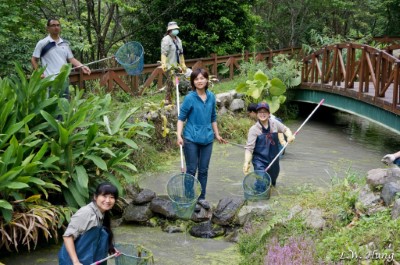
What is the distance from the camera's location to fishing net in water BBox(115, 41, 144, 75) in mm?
9242

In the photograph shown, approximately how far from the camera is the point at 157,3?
16.6 metres

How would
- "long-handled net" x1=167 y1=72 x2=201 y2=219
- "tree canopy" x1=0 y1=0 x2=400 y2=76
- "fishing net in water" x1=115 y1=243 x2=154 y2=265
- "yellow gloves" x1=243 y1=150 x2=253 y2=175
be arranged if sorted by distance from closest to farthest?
"fishing net in water" x1=115 y1=243 x2=154 y2=265 < "long-handled net" x1=167 y1=72 x2=201 y2=219 < "yellow gloves" x1=243 y1=150 x2=253 y2=175 < "tree canopy" x1=0 y1=0 x2=400 y2=76

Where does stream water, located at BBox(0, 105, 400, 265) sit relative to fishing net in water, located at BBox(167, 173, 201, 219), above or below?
below

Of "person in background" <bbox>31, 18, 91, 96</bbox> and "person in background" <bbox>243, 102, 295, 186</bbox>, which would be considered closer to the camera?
"person in background" <bbox>243, 102, 295, 186</bbox>

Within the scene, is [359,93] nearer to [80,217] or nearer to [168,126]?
[168,126]

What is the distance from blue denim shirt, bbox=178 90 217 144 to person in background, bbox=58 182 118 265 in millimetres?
2183

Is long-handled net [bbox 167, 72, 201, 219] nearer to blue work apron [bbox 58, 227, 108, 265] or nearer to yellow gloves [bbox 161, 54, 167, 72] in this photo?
blue work apron [bbox 58, 227, 108, 265]

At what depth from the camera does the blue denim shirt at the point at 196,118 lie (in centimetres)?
599

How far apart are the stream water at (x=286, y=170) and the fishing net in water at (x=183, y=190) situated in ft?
1.04

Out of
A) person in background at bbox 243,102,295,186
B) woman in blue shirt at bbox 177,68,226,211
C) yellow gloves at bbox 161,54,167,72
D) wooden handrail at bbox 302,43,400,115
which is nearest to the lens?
woman in blue shirt at bbox 177,68,226,211

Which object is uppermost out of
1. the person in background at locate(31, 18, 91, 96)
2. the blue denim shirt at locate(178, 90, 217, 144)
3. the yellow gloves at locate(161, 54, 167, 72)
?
the person in background at locate(31, 18, 91, 96)

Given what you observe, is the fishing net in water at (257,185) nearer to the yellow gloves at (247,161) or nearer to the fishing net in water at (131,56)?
the yellow gloves at (247,161)

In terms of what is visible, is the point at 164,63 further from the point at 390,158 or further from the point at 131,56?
the point at 390,158

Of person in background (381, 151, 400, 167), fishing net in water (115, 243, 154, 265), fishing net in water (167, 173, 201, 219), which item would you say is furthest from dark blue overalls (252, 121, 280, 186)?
fishing net in water (115, 243, 154, 265)
